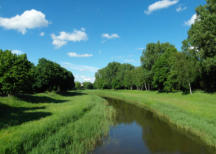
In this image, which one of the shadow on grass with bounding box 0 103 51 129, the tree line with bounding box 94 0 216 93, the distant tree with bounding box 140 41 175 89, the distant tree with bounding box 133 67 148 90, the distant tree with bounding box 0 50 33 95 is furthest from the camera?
the distant tree with bounding box 133 67 148 90

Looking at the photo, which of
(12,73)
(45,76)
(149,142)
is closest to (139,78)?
(45,76)

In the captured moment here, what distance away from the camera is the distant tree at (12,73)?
26.1 meters

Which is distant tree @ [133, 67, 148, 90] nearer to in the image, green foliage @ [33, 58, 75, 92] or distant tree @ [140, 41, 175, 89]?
distant tree @ [140, 41, 175, 89]

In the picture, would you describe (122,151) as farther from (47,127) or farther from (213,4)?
(213,4)

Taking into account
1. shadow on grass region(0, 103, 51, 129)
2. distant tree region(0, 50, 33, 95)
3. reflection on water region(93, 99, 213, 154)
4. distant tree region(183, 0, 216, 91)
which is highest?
distant tree region(183, 0, 216, 91)

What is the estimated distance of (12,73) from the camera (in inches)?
1054

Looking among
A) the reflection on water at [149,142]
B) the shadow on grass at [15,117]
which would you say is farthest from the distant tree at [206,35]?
the shadow on grass at [15,117]

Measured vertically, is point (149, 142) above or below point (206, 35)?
below

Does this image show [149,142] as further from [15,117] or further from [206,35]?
[206,35]

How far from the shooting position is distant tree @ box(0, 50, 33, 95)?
26.1 metres

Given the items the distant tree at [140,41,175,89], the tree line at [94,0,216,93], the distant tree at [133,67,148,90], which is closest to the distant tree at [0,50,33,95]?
the tree line at [94,0,216,93]

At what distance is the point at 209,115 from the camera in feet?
55.5

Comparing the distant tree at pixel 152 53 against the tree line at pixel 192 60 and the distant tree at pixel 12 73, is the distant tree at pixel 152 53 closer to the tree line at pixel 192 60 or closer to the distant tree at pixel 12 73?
the tree line at pixel 192 60

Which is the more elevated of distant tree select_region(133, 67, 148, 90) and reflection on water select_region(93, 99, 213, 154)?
distant tree select_region(133, 67, 148, 90)
